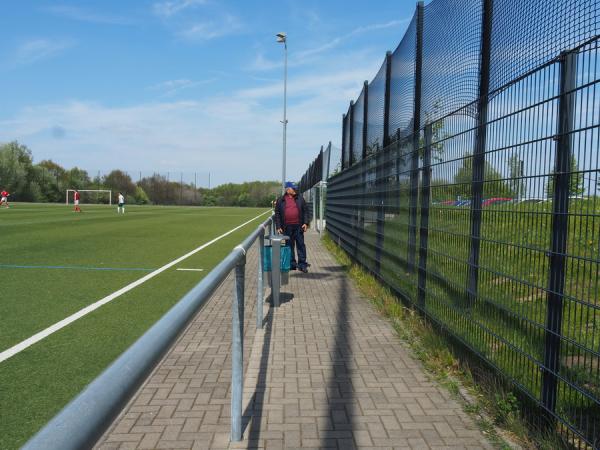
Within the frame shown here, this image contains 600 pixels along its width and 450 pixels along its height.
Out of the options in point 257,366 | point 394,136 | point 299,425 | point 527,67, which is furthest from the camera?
point 394,136

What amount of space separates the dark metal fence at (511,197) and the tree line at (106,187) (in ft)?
208

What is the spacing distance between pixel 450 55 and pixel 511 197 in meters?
2.40

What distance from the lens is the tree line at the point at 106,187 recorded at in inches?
2990

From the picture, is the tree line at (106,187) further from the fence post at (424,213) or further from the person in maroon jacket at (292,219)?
the fence post at (424,213)

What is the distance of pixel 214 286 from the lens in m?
2.13

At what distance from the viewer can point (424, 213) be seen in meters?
5.78

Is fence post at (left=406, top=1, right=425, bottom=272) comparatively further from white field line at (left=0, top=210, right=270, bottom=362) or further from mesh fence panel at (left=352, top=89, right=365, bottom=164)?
mesh fence panel at (left=352, top=89, right=365, bottom=164)

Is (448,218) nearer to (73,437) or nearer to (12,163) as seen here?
(73,437)

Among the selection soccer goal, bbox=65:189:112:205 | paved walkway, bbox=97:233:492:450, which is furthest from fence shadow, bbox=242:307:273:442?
soccer goal, bbox=65:189:112:205

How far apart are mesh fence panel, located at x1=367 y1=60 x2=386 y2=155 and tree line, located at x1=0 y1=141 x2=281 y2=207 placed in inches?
2317

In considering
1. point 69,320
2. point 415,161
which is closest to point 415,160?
point 415,161

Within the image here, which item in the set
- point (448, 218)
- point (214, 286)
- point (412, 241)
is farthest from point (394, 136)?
point (214, 286)

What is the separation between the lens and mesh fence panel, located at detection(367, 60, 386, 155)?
9.20 m

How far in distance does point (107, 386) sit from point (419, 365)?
4177 millimetres
